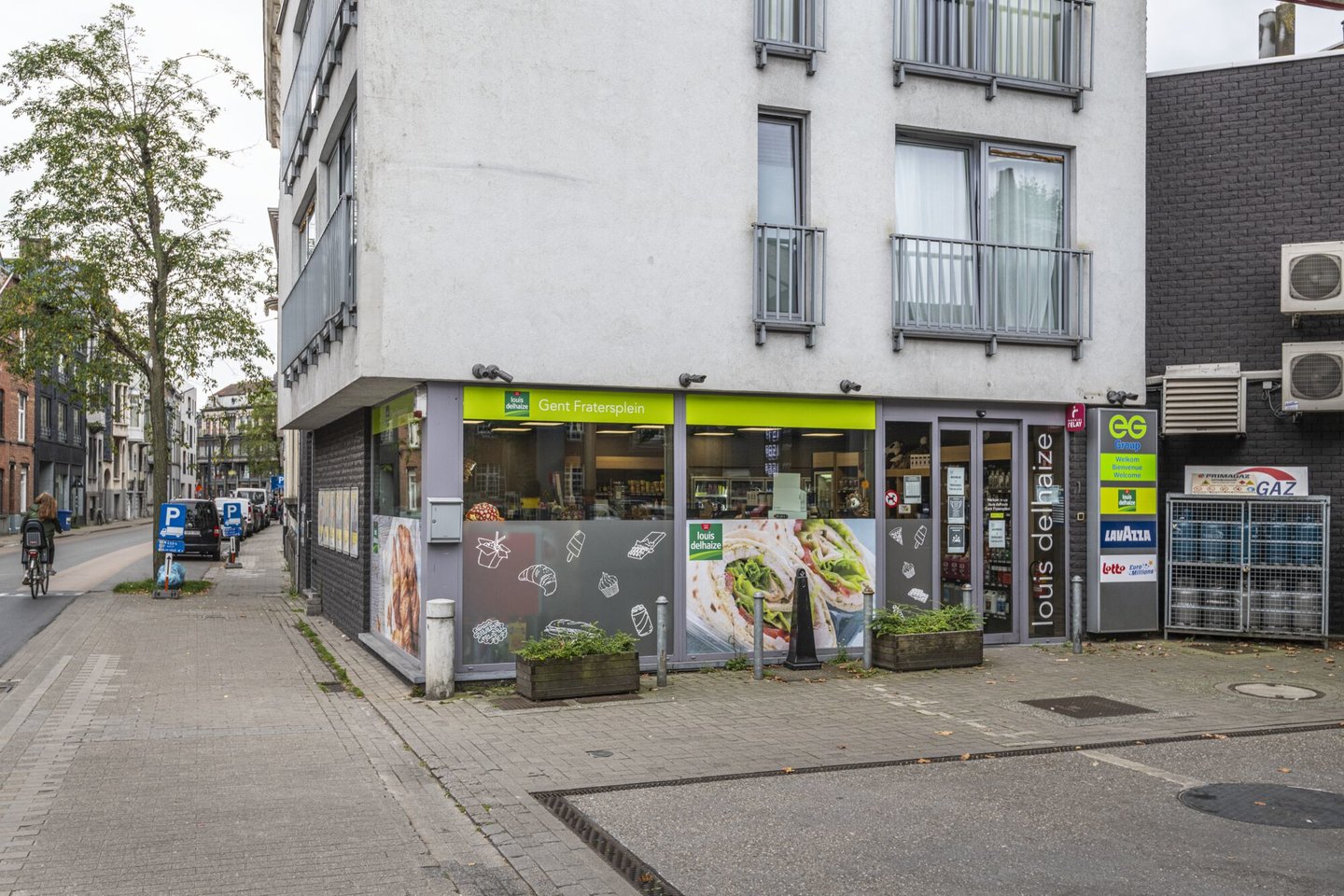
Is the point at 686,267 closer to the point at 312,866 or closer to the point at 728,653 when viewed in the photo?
the point at 728,653

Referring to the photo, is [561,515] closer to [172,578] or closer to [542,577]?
[542,577]

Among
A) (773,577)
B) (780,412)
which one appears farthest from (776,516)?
(780,412)

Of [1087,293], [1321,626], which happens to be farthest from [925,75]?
[1321,626]

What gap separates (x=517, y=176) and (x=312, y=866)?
6674 millimetres

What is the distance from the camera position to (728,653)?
1147cm

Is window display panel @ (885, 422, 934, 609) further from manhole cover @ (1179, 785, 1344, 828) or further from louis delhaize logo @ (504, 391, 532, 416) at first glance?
manhole cover @ (1179, 785, 1344, 828)

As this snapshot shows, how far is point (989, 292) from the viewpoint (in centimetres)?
1260

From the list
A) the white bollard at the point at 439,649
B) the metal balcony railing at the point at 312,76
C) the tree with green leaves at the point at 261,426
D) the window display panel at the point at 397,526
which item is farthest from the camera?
the tree with green leaves at the point at 261,426

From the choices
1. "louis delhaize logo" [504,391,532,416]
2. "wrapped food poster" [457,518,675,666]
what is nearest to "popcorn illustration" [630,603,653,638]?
"wrapped food poster" [457,518,675,666]

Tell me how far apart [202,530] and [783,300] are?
85.6ft

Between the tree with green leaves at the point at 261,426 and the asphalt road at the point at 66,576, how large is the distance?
14.1 ft

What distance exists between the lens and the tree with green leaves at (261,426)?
23.4m

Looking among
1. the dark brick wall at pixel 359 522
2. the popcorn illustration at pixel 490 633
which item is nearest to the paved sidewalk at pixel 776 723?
the popcorn illustration at pixel 490 633

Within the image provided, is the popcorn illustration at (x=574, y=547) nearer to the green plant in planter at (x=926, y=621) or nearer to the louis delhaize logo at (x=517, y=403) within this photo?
the louis delhaize logo at (x=517, y=403)
